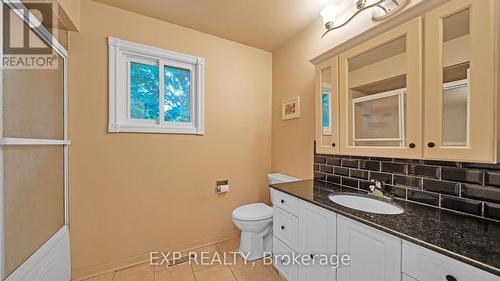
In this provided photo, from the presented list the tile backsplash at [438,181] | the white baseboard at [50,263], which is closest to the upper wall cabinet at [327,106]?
the tile backsplash at [438,181]

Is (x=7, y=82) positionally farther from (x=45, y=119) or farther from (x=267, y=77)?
(x=267, y=77)

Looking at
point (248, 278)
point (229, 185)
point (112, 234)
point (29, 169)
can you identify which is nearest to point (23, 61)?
point (29, 169)

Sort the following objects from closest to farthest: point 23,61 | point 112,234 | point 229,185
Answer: point 23,61 → point 112,234 → point 229,185

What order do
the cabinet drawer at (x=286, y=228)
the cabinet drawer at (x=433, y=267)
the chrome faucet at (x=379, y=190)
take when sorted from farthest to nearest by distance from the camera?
the cabinet drawer at (x=286, y=228) → the chrome faucet at (x=379, y=190) → the cabinet drawer at (x=433, y=267)

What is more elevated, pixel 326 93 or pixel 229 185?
pixel 326 93

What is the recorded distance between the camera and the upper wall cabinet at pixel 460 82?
2.62ft

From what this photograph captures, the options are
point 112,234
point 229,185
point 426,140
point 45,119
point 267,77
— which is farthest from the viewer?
point 267,77

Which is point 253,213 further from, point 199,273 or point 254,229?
point 199,273

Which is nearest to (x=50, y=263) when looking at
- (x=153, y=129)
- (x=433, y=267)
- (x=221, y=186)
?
(x=153, y=129)

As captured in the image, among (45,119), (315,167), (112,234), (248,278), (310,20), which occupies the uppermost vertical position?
(310,20)

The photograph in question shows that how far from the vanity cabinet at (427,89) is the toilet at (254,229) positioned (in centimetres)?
93

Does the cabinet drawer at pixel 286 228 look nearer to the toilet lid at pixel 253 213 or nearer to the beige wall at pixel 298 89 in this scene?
the toilet lid at pixel 253 213

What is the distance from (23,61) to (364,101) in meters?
2.20

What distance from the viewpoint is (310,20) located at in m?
1.86
